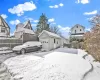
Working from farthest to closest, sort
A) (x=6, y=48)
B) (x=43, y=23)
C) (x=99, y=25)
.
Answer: (x=43, y=23) → (x=6, y=48) → (x=99, y=25)

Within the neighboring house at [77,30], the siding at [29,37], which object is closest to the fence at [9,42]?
the siding at [29,37]

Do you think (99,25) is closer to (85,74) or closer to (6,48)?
(85,74)

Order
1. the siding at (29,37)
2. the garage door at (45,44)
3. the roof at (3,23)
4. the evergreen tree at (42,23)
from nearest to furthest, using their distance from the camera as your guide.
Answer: the siding at (29,37) → the garage door at (45,44) → the roof at (3,23) → the evergreen tree at (42,23)

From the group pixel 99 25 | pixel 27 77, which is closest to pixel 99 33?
pixel 99 25

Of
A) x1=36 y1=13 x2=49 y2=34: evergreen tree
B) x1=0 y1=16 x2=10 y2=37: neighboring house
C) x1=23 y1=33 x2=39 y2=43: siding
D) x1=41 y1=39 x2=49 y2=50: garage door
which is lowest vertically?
x1=41 y1=39 x2=49 y2=50: garage door

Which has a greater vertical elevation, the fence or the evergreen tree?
the evergreen tree

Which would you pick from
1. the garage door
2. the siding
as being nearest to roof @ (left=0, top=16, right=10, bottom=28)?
the siding

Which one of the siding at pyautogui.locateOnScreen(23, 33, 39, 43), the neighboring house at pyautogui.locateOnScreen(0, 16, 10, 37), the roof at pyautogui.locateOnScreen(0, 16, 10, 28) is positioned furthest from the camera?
the roof at pyautogui.locateOnScreen(0, 16, 10, 28)

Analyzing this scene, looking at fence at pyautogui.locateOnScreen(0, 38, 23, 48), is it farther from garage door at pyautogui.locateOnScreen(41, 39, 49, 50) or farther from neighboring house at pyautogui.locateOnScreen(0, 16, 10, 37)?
neighboring house at pyautogui.locateOnScreen(0, 16, 10, 37)

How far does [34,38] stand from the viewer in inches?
1147

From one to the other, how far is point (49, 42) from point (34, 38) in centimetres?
331

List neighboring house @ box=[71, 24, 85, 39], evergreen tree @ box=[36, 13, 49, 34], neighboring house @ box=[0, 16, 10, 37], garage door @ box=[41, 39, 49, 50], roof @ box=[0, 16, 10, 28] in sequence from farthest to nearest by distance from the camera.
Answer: evergreen tree @ box=[36, 13, 49, 34] → neighboring house @ box=[71, 24, 85, 39] → roof @ box=[0, 16, 10, 28] → neighboring house @ box=[0, 16, 10, 37] → garage door @ box=[41, 39, 49, 50]

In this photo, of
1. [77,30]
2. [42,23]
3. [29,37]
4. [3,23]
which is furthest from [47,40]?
[42,23]

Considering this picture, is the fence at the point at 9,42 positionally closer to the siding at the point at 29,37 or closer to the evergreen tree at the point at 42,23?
the siding at the point at 29,37
